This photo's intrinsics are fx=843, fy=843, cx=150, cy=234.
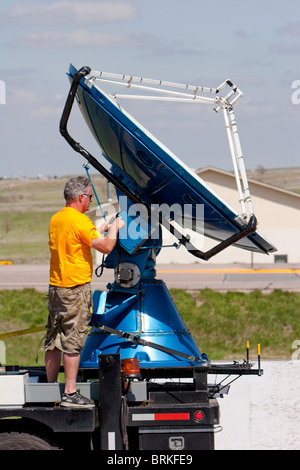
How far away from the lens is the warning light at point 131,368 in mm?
6922

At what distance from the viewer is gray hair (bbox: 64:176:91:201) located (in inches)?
275

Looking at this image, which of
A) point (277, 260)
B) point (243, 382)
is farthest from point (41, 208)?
point (243, 382)

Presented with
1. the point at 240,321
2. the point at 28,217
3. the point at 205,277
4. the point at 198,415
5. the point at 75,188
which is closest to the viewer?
the point at 198,415

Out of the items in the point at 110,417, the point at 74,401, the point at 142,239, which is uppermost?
the point at 142,239

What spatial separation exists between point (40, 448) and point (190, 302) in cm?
1541

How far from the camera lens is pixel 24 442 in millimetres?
6789

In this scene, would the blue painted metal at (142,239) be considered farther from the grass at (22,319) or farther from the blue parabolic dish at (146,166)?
the grass at (22,319)

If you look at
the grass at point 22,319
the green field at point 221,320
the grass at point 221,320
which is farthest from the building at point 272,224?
the grass at point 22,319

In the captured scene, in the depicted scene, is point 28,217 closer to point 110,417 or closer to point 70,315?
point 70,315

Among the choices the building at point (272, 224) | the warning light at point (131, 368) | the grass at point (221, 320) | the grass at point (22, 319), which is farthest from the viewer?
the building at point (272, 224)

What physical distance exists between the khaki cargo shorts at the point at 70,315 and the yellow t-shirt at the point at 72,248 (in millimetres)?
67

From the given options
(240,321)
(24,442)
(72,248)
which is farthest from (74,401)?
(240,321)

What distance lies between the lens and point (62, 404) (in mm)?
6793

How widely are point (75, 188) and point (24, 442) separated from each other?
6.90 ft
